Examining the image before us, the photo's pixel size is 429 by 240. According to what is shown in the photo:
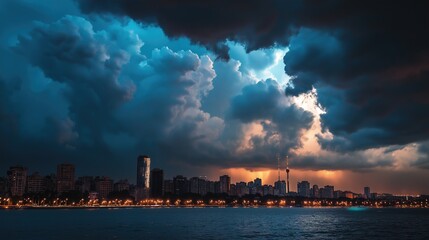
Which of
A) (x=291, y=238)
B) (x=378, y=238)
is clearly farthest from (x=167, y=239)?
(x=378, y=238)

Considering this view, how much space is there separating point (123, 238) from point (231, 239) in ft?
77.5

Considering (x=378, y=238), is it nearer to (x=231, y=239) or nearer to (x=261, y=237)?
(x=261, y=237)

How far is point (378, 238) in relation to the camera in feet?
303

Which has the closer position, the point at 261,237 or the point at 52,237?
the point at 52,237

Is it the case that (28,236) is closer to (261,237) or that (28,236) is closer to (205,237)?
(205,237)

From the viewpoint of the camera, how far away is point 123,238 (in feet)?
288

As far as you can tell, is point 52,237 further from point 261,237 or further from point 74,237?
point 261,237

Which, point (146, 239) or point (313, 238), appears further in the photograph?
point (313, 238)

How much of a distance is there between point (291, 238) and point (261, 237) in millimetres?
6905

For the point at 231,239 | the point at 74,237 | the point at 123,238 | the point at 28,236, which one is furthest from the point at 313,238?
the point at 28,236

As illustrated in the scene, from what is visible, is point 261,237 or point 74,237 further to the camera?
point 261,237

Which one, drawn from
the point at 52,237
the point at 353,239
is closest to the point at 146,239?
the point at 52,237

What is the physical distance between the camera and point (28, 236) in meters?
91.2

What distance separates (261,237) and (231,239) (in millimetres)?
9138
